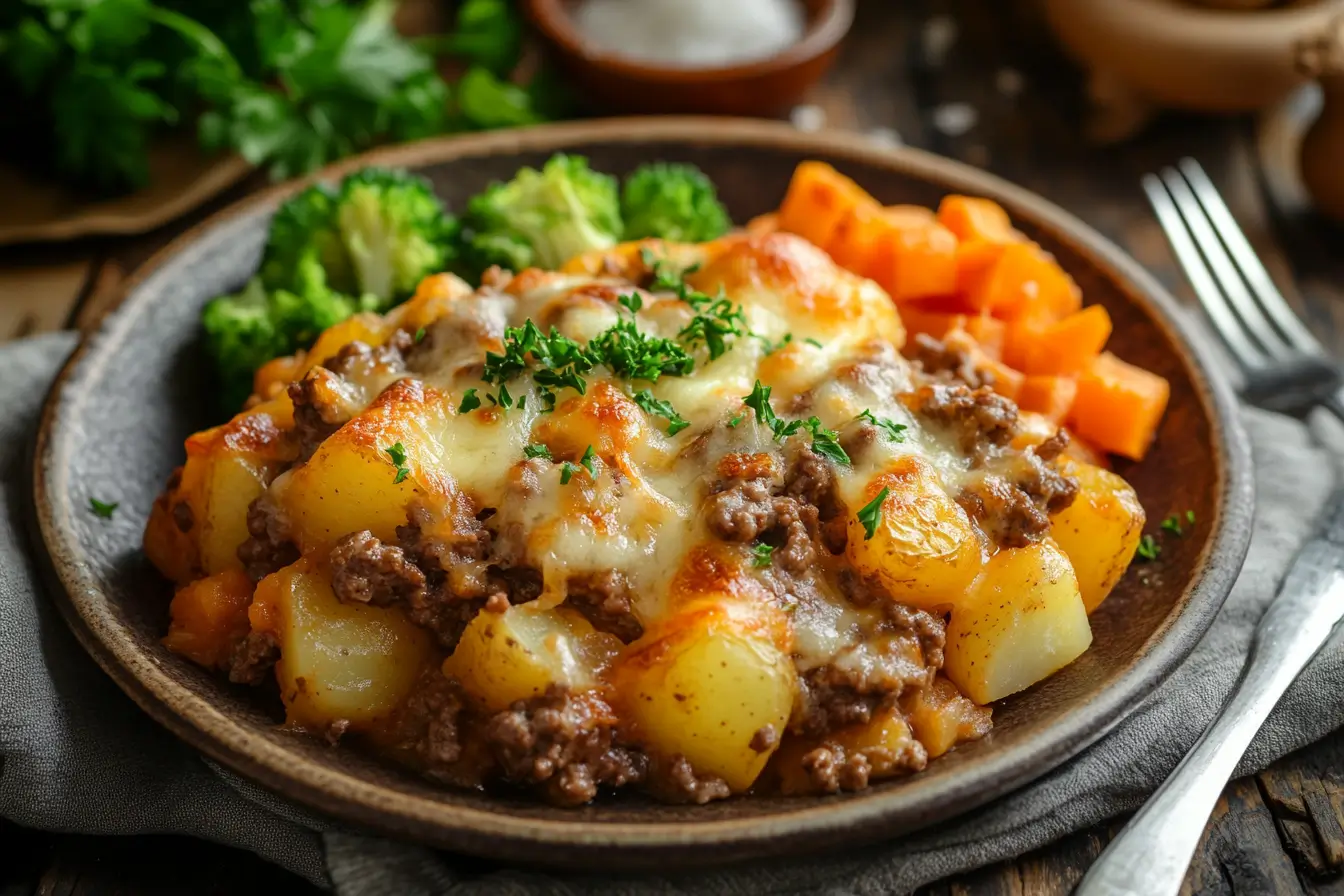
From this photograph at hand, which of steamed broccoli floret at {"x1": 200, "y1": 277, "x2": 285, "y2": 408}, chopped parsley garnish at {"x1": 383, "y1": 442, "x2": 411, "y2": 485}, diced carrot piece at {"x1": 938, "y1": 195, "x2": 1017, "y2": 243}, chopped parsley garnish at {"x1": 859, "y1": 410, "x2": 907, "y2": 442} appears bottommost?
steamed broccoli floret at {"x1": 200, "y1": 277, "x2": 285, "y2": 408}

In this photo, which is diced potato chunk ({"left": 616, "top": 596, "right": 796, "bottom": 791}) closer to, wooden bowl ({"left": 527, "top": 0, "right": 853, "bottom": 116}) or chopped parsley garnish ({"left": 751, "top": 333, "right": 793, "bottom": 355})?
chopped parsley garnish ({"left": 751, "top": 333, "right": 793, "bottom": 355})

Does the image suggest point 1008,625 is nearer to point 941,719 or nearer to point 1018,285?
point 941,719

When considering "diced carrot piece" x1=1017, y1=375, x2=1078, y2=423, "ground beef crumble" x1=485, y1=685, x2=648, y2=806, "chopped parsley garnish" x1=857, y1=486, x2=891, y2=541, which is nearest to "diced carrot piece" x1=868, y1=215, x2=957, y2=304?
"diced carrot piece" x1=1017, y1=375, x2=1078, y2=423

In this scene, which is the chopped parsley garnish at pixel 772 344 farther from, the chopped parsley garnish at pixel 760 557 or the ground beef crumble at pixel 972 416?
the chopped parsley garnish at pixel 760 557

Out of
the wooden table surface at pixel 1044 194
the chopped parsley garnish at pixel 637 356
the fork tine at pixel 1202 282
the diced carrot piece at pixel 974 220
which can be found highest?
the chopped parsley garnish at pixel 637 356

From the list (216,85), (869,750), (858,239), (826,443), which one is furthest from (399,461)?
(216,85)

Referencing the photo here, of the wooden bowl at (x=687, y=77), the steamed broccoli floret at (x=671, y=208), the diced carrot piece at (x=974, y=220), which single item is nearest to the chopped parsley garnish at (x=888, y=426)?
the diced carrot piece at (x=974, y=220)
